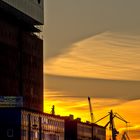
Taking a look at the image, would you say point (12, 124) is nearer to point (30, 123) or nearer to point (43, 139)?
point (30, 123)

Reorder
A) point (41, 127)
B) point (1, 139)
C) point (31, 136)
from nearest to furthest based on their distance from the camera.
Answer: point (1, 139) → point (31, 136) → point (41, 127)

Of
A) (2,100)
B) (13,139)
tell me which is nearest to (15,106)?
(2,100)

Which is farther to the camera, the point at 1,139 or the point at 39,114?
the point at 39,114

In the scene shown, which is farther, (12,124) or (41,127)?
(41,127)

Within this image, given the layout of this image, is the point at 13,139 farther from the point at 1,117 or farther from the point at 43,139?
the point at 43,139

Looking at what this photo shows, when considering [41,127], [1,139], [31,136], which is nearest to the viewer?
[1,139]

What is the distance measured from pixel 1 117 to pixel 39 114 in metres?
21.1

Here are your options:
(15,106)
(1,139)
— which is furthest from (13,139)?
(15,106)

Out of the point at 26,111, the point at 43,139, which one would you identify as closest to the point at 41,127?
the point at 43,139

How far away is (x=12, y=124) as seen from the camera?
178 metres

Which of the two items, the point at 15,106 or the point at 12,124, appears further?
the point at 15,106

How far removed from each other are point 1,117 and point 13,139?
6516mm

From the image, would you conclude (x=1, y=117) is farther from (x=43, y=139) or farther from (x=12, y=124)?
(x=43, y=139)

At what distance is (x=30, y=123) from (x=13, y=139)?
12930 millimetres
